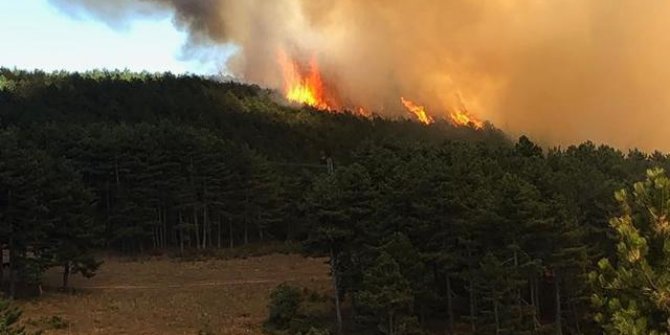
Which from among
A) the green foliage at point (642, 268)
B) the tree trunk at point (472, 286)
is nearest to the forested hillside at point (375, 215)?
the tree trunk at point (472, 286)

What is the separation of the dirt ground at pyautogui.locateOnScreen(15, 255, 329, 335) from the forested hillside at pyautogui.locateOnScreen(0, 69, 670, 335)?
335cm

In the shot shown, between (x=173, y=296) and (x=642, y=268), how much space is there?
3762 cm

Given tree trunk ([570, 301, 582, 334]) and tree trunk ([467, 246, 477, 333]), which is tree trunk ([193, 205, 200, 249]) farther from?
tree trunk ([570, 301, 582, 334])

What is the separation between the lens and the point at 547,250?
33156 millimetres

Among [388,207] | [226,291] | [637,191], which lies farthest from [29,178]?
Answer: [637,191]

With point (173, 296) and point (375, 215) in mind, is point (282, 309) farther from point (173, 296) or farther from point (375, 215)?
point (173, 296)

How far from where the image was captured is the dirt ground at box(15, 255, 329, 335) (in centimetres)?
3730

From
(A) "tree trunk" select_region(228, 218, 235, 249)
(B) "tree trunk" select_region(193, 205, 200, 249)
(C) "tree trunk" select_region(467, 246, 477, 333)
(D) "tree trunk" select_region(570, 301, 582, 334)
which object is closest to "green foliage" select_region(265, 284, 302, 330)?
(C) "tree trunk" select_region(467, 246, 477, 333)

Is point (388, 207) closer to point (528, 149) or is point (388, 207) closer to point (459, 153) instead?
point (459, 153)

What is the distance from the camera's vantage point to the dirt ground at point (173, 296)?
1469 inches

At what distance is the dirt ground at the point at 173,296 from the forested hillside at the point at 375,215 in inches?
132

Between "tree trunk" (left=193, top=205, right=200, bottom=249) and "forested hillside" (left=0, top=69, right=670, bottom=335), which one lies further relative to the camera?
"tree trunk" (left=193, top=205, right=200, bottom=249)

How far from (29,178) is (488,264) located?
30.4 meters

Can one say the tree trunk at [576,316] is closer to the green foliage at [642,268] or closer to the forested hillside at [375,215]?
the forested hillside at [375,215]
